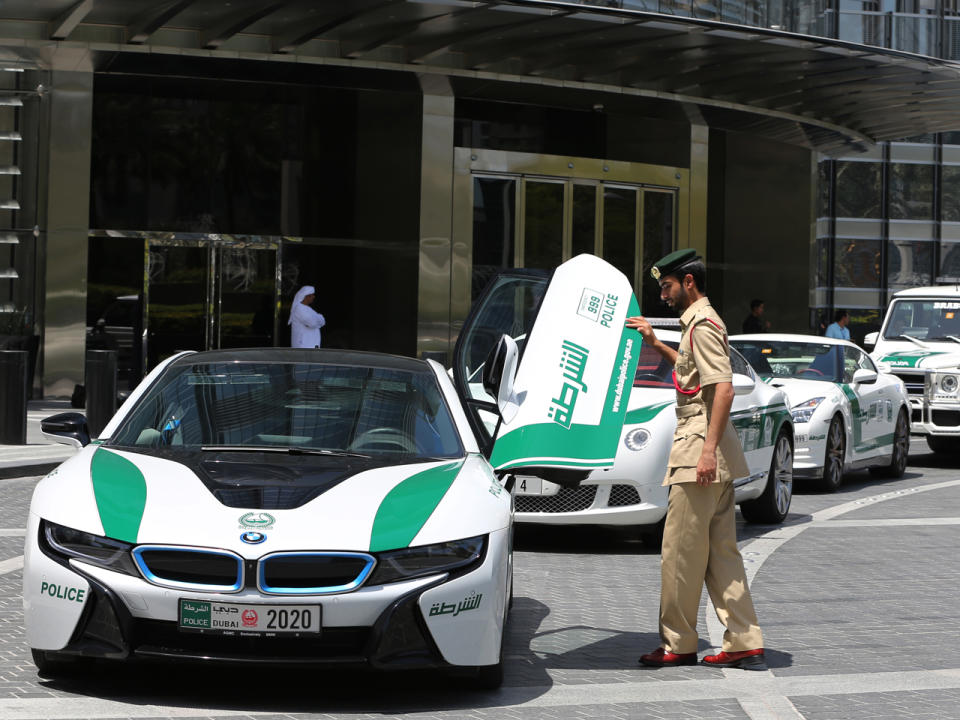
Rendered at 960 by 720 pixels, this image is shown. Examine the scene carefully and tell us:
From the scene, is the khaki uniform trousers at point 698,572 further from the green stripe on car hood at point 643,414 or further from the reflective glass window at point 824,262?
the reflective glass window at point 824,262

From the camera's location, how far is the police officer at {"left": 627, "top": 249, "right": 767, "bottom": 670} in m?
6.47

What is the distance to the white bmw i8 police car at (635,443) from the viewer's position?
857 centimetres

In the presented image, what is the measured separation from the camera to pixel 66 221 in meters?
23.7

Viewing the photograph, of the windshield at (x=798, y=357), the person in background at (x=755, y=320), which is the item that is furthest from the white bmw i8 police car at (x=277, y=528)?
the person in background at (x=755, y=320)

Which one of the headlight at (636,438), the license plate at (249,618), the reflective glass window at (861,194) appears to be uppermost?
the reflective glass window at (861,194)

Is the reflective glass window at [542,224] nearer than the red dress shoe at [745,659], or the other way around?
the red dress shoe at [745,659]

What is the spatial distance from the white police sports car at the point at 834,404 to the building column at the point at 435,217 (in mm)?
9411

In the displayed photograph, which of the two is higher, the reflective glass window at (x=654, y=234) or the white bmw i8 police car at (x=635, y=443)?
the reflective glass window at (x=654, y=234)

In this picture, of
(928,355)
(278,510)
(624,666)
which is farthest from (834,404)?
(278,510)

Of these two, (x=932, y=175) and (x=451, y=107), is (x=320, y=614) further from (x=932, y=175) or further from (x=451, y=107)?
(x=932, y=175)

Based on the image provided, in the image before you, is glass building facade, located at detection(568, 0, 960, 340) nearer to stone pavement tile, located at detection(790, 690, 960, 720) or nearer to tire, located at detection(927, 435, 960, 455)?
tire, located at detection(927, 435, 960, 455)

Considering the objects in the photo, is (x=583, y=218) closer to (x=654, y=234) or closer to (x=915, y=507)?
(x=654, y=234)

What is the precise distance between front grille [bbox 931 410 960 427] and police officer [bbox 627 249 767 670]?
39.6 feet

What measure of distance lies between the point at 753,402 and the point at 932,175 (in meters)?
35.0
